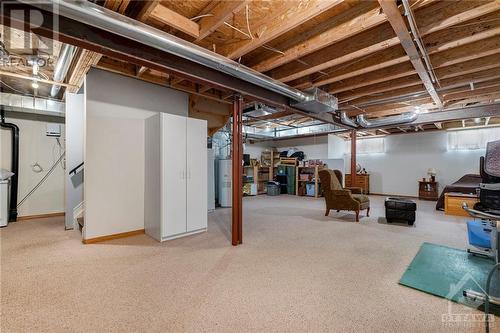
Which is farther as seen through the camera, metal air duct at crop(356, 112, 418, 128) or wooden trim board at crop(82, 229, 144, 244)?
metal air duct at crop(356, 112, 418, 128)

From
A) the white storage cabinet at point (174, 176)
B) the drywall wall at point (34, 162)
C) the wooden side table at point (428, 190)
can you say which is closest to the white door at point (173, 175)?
the white storage cabinet at point (174, 176)

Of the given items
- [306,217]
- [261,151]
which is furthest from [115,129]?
[261,151]

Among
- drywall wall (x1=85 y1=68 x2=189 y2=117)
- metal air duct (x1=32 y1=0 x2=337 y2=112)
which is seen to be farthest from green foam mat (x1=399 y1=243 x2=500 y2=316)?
drywall wall (x1=85 y1=68 x2=189 y2=117)

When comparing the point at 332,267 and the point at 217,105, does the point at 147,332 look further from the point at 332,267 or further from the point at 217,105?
the point at 217,105

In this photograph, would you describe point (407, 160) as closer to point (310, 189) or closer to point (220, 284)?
point (310, 189)

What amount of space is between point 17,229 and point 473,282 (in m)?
6.38

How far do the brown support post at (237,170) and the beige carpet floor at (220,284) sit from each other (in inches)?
11.6

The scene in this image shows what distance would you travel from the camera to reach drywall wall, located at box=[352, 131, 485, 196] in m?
7.25

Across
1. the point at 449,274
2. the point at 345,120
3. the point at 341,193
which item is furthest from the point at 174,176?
the point at 345,120

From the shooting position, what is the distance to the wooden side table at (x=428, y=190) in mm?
7402

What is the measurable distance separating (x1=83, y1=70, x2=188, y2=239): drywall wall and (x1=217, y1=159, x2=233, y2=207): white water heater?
2.92 m

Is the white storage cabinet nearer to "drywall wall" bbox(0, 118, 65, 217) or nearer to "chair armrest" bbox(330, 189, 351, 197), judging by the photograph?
"chair armrest" bbox(330, 189, 351, 197)

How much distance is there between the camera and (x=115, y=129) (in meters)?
3.45

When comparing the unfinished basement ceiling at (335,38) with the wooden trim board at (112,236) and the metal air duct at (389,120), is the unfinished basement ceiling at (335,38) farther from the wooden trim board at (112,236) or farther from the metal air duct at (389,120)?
the wooden trim board at (112,236)
